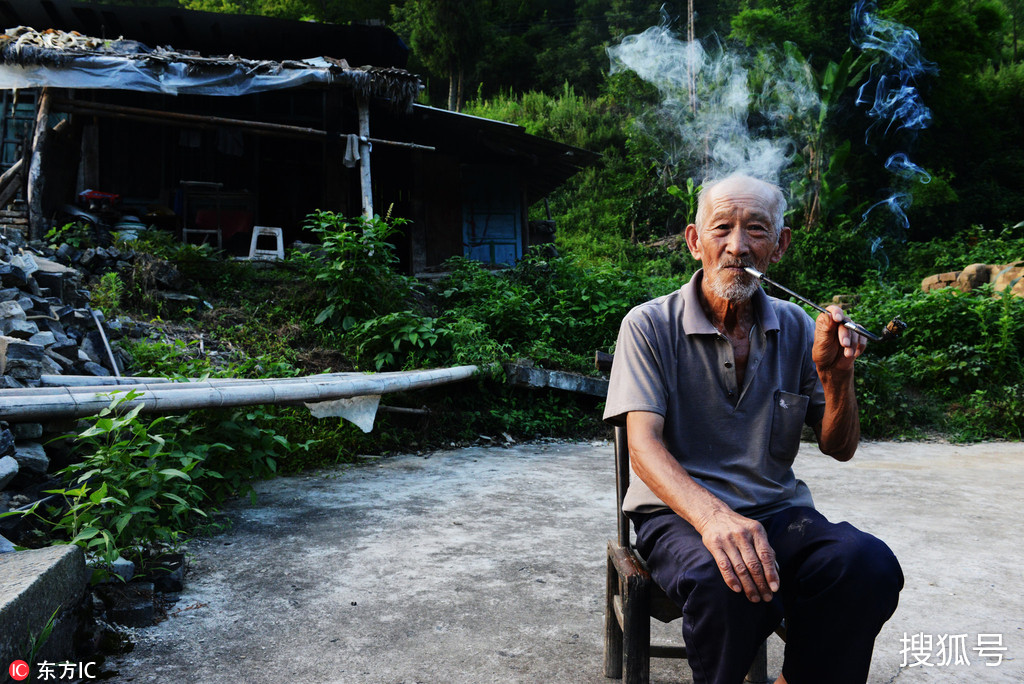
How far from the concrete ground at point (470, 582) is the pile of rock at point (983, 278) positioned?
7.92m

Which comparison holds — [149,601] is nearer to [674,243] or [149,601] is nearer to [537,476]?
[537,476]

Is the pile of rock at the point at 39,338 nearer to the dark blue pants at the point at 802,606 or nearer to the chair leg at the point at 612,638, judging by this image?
the chair leg at the point at 612,638

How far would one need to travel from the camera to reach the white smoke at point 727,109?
21.5m

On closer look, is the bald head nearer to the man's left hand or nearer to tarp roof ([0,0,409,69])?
the man's left hand

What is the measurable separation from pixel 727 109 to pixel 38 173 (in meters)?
21.5

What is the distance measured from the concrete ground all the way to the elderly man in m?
0.79

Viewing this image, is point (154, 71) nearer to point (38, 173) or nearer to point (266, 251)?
point (38, 173)

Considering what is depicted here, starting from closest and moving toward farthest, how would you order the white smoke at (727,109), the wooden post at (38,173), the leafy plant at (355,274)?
1. the leafy plant at (355,274)
2. the wooden post at (38,173)
3. the white smoke at (727,109)

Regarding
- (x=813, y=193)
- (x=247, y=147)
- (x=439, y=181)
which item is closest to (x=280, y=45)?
(x=247, y=147)

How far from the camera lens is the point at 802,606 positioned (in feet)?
5.46

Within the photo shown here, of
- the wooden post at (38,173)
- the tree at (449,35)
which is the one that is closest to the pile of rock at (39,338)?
the wooden post at (38,173)

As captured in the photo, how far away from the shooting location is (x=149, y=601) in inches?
102

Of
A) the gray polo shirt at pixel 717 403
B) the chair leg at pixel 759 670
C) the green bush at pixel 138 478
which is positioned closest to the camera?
the gray polo shirt at pixel 717 403

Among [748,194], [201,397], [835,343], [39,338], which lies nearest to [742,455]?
[835,343]
